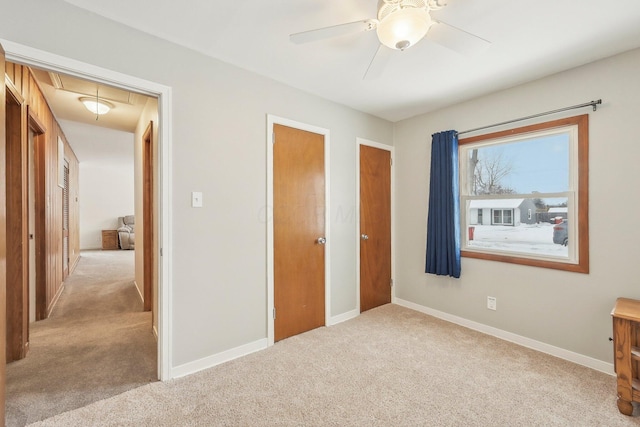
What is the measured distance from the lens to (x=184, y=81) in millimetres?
2088

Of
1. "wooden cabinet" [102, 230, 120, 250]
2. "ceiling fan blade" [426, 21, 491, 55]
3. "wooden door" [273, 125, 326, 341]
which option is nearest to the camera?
"ceiling fan blade" [426, 21, 491, 55]

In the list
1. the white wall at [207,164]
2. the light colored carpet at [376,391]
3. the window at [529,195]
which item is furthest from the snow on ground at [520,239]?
the white wall at [207,164]

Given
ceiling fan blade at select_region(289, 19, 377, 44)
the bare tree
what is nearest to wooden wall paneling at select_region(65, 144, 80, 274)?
ceiling fan blade at select_region(289, 19, 377, 44)

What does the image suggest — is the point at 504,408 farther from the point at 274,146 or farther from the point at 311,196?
the point at 274,146

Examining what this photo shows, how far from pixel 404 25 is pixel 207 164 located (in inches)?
62.8

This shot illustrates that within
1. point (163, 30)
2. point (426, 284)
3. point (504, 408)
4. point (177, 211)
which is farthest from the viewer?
point (426, 284)

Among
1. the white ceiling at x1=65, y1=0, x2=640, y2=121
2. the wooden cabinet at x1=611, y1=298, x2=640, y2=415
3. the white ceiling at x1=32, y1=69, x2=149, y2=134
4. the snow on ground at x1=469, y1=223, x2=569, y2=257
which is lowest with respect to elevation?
the wooden cabinet at x1=611, y1=298, x2=640, y2=415

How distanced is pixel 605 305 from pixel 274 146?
9.51ft

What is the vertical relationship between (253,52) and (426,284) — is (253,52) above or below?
above

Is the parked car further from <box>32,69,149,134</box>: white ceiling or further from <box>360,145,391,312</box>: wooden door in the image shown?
<box>32,69,149,134</box>: white ceiling

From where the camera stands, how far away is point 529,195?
2602 mm

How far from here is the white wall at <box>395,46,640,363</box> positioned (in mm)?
2066

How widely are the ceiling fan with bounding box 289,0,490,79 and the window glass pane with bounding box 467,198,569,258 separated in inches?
64.9

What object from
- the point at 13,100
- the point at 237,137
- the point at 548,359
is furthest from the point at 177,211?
the point at 548,359
